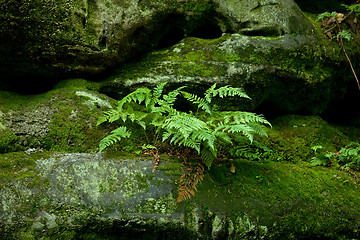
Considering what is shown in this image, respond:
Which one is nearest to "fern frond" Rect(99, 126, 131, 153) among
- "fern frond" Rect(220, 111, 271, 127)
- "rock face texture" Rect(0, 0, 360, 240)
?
"rock face texture" Rect(0, 0, 360, 240)

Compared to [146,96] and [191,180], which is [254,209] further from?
[146,96]

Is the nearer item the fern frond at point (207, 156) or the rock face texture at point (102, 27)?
the fern frond at point (207, 156)

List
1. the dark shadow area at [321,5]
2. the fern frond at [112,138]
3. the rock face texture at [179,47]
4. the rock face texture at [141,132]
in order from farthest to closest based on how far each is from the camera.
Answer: the dark shadow area at [321,5], the rock face texture at [179,47], the fern frond at [112,138], the rock face texture at [141,132]

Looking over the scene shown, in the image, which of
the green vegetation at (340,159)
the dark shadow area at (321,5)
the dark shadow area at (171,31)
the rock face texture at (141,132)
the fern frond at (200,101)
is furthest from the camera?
the dark shadow area at (321,5)

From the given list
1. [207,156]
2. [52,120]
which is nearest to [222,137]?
[207,156]

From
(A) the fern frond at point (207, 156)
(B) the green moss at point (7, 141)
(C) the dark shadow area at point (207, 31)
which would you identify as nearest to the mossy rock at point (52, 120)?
(B) the green moss at point (7, 141)

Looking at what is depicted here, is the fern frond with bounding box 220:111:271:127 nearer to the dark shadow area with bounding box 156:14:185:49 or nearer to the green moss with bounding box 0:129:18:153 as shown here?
the dark shadow area with bounding box 156:14:185:49

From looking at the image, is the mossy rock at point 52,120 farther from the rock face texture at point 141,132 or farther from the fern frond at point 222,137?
the fern frond at point 222,137

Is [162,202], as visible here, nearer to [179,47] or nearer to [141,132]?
[141,132]

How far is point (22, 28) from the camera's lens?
14.5 ft

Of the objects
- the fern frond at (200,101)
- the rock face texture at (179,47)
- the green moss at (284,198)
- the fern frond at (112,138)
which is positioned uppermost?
the rock face texture at (179,47)

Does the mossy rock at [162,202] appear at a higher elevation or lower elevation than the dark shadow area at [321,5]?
lower

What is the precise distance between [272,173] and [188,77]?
2265mm

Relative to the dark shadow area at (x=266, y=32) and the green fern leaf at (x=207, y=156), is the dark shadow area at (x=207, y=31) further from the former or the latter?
the green fern leaf at (x=207, y=156)
